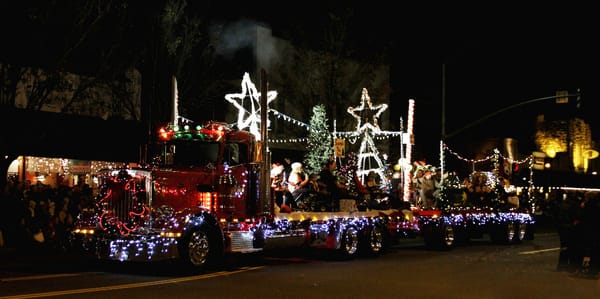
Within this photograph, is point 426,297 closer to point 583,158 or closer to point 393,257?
point 393,257

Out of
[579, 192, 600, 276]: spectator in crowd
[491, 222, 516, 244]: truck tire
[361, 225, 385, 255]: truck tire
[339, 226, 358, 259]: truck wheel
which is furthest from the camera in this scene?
[491, 222, 516, 244]: truck tire

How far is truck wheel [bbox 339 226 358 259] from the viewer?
18.7m

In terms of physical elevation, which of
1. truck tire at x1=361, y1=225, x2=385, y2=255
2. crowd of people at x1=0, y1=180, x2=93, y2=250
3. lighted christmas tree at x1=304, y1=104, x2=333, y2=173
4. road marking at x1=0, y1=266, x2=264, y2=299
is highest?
lighted christmas tree at x1=304, y1=104, x2=333, y2=173

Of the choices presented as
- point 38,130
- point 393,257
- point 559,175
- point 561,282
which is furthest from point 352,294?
point 559,175

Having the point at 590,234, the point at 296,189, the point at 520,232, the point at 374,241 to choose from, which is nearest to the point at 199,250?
the point at 296,189

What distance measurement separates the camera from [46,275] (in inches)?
553

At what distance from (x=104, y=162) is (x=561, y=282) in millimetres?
17638

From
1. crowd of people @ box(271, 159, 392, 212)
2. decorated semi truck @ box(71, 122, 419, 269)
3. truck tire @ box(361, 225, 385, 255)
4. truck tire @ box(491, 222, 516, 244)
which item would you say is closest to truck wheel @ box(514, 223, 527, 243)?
truck tire @ box(491, 222, 516, 244)

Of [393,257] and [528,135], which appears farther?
[528,135]

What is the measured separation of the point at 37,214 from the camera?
62.4 feet

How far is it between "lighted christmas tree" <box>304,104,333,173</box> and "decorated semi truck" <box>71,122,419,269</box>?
14.7 meters

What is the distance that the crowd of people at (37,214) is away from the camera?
18312 mm

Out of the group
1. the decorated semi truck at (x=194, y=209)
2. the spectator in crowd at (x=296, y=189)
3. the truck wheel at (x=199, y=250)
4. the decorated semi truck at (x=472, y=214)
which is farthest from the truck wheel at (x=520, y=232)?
the truck wheel at (x=199, y=250)

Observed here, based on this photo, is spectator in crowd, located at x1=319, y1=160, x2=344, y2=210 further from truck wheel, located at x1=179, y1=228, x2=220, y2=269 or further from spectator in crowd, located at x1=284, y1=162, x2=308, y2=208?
truck wheel, located at x1=179, y1=228, x2=220, y2=269
